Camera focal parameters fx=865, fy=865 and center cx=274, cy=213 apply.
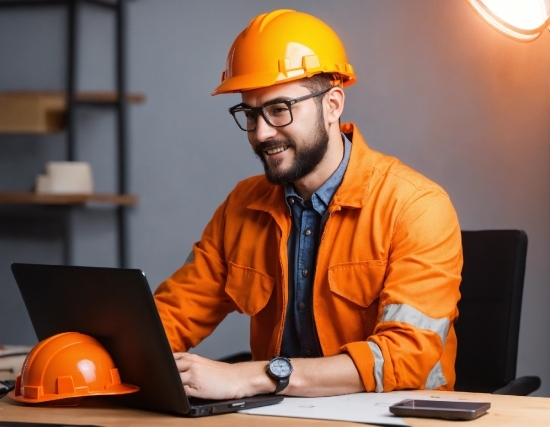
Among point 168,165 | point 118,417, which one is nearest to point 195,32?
point 168,165

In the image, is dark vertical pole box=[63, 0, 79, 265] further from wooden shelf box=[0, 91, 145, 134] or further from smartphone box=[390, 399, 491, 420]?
smartphone box=[390, 399, 491, 420]

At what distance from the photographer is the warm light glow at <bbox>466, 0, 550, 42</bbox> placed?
1804 mm

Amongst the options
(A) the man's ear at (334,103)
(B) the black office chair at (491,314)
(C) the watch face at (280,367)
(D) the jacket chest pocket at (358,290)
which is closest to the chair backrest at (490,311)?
(B) the black office chair at (491,314)

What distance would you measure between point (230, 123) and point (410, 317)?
6.55ft

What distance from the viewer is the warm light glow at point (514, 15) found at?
180 centimetres

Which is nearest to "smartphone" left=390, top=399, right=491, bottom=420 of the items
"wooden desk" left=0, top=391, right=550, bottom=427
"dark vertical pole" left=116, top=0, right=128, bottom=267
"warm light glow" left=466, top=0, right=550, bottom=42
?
"wooden desk" left=0, top=391, right=550, bottom=427

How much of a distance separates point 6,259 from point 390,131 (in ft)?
6.23

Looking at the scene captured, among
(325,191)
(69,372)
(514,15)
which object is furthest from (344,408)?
(514,15)

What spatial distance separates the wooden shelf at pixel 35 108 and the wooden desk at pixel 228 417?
7.74 ft

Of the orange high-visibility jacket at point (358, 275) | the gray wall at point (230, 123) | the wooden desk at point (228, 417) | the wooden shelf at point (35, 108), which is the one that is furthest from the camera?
the wooden shelf at point (35, 108)

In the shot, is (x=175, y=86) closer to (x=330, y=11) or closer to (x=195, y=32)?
(x=195, y=32)

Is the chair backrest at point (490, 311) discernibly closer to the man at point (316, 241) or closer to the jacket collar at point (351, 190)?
the man at point (316, 241)

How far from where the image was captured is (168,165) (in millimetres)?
3656

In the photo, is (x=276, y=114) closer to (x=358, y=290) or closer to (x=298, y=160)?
(x=298, y=160)
